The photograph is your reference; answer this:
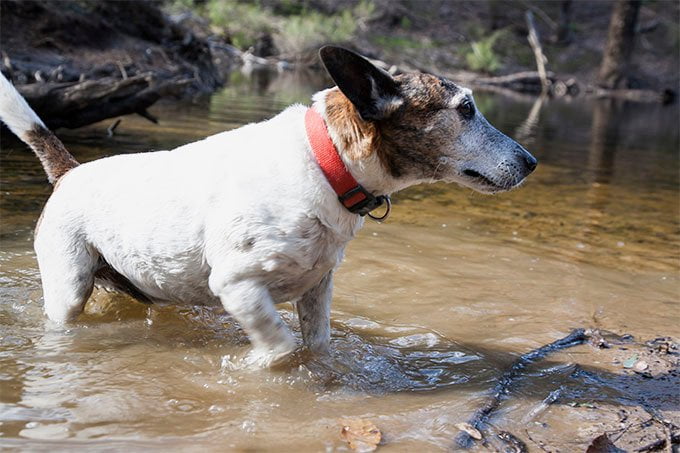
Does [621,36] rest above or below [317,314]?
below

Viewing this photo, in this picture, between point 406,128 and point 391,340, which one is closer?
point 406,128

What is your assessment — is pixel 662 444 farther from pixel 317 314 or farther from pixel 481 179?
pixel 317 314

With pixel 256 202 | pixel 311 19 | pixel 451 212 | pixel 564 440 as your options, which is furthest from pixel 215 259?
pixel 311 19

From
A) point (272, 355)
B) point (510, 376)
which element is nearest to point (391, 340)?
point (510, 376)

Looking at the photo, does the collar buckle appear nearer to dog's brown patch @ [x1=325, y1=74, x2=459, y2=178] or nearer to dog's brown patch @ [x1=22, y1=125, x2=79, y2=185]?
dog's brown patch @ [x1=325, y1=74, x2=459, y2=178]

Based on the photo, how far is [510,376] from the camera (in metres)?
4.26

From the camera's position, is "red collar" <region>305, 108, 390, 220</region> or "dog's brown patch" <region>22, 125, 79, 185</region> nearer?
"red collar" <region>305, 108, 390, 220</region>

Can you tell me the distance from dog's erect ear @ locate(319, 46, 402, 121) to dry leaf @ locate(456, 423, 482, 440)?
1558 millimetres

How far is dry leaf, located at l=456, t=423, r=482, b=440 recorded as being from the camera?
3448 millimetres

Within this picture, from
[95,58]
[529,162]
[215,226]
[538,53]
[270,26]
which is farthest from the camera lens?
[538,53]

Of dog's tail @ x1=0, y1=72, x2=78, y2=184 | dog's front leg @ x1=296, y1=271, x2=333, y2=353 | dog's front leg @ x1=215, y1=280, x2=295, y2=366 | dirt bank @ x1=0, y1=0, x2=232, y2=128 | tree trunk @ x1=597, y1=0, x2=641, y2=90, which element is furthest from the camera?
tree trunk @ x1=597, y1=0, x2=641, y2=90

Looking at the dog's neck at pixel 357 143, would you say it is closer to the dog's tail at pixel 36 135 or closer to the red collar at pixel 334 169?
the red collar at pixel 334 169

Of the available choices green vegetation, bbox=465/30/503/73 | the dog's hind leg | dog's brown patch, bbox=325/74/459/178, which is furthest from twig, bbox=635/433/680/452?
green vegetation, bbox=465/30/503/73

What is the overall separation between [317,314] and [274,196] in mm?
912
